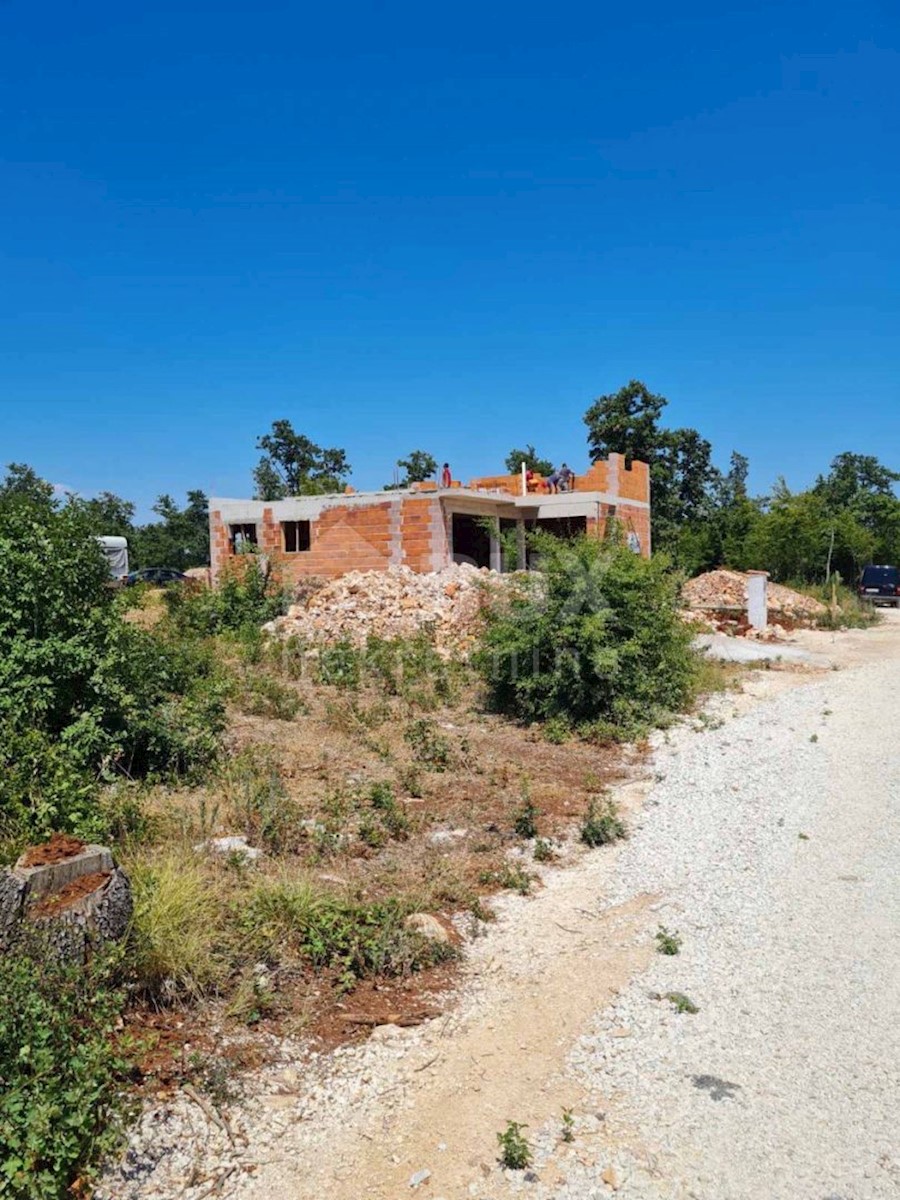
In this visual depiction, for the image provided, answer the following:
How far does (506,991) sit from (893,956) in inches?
77.6

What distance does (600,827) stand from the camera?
610 centimetres

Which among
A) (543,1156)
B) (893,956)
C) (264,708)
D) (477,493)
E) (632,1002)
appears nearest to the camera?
(543,1156)

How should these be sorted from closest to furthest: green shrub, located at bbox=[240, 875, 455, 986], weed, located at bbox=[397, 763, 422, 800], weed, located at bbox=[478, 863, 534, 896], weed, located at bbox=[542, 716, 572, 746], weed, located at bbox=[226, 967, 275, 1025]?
weed, located at bbox=[226, 967, 275, 1025]
green shrub, located at bbox=[240, 875, 455, 986]
weed, located at bbox=[478, 863, 534, 896]
weed, located at bbox=[397, 763, 422, 800]
weed, located at bbox=[542, 716, 572, 746]

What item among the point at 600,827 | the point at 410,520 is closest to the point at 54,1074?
the point at 600,827

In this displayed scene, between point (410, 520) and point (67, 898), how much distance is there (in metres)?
15.8

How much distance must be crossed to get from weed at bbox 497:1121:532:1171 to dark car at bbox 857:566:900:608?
30.7 m

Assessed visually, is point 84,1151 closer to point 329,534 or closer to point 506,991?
point 506,991

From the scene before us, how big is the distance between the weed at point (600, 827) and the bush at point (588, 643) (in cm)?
286

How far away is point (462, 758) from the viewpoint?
8.02m

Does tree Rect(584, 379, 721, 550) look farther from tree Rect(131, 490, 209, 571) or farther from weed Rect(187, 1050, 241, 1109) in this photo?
weed Rect(187, 1050, 241, 1109)

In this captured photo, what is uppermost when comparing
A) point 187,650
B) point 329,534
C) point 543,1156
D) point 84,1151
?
point 329,534

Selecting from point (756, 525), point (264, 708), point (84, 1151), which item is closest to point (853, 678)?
point (264, 708)

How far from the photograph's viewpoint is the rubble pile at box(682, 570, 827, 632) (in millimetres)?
19703

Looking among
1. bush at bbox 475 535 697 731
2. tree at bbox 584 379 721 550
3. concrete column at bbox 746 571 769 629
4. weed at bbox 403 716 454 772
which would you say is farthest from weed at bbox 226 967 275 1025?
tree at bbox 584 379 721 550
